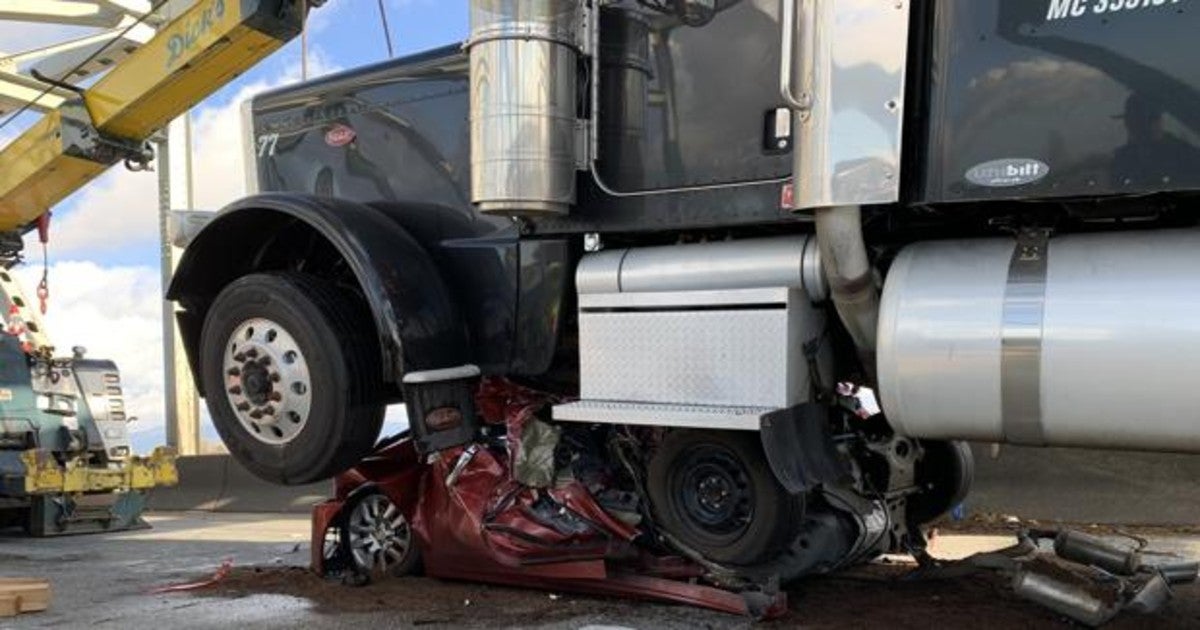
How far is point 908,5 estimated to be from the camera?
10.8 ft

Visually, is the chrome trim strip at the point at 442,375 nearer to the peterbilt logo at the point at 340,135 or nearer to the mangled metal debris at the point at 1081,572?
the peterbilt logo at the point at 340,135

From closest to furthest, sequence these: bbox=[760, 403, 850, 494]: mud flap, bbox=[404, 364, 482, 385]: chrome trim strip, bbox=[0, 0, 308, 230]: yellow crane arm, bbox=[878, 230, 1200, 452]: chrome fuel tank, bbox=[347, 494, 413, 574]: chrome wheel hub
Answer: bbox=[878, 230, 1200, 452]: chrome fuel tank < bbox=[760, 403, 850, 494]: mud flap < bbox=[404, 364, 482, 385]: chrome trim strip < bbox=[347, 494, 413, 574]: chrome wheel hub < bbox=[0, 0, 308, 230]: yellow crane arm

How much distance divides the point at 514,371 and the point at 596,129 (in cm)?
109

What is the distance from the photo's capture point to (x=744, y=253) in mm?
3910

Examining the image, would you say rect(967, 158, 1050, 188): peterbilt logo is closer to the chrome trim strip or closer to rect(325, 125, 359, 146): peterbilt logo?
the chrome trim strip

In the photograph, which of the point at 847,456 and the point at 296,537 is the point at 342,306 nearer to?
the point at 847,456

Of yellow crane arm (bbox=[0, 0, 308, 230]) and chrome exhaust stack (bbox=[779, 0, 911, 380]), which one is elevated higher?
yellow crane arm (bbox=[0, 0, 308, 230])

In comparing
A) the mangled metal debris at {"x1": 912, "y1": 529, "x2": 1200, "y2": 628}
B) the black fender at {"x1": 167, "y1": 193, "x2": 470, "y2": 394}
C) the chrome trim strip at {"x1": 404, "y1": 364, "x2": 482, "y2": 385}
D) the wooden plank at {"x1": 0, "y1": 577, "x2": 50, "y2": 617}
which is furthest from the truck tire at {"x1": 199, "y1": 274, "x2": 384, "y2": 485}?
the mangled metal debris at {"x1": 912, "y1": 529, "x2": 1200, "y2": 628}

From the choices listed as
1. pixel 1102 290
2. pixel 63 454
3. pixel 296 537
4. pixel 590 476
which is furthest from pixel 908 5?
pixel 63 454

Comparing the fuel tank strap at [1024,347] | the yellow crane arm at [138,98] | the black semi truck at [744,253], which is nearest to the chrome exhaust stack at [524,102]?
the black semi truck at [744,253]

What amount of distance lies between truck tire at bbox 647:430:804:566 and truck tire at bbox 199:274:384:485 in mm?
1234

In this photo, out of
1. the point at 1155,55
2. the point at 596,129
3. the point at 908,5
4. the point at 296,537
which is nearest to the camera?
the point at 1155,55

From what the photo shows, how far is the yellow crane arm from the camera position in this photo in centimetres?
697

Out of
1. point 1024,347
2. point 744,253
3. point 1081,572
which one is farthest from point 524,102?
point 1081,572
